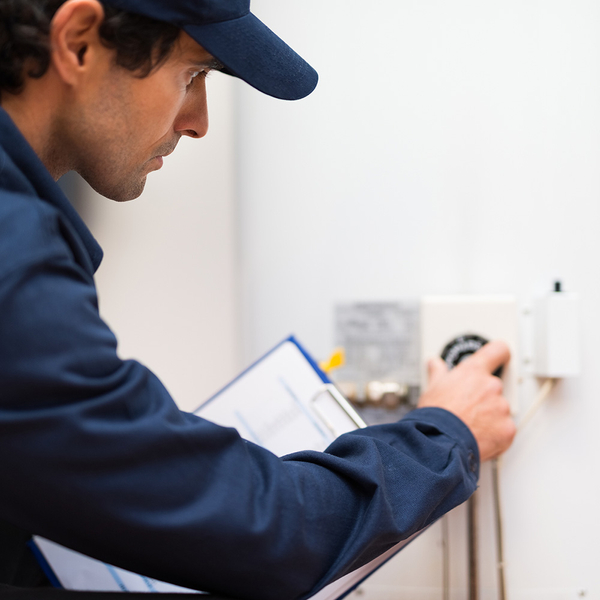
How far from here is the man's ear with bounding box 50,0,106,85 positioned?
48 centimetres

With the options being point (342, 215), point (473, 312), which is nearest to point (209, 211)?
point (342, 215)

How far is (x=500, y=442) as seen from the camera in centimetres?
70

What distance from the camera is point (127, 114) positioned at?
1.80ft

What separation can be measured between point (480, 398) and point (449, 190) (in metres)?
0.33

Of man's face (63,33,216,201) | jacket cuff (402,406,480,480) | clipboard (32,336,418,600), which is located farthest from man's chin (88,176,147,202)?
jacket cuff (402,406,480,480)

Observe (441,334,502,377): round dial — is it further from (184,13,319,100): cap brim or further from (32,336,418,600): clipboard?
(184,13,319,100): cap brim

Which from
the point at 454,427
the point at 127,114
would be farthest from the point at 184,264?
the point at 454,427

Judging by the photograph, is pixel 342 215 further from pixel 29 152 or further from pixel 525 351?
pixel 29 152

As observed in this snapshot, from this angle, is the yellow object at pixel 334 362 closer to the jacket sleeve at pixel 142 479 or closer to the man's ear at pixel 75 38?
the jacket sleeve at pixel 142 479

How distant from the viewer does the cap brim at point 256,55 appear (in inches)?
20.3

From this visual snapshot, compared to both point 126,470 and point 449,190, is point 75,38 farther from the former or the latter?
point 449,190

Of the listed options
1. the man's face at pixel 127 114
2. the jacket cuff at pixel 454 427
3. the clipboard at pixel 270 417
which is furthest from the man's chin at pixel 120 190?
the jacket cuff at pixel 454 427

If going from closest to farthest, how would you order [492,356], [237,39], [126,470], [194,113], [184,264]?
1. [126,470]
2. [237,39]
3. [194,113]
4. [492,356]
5. [184,264]

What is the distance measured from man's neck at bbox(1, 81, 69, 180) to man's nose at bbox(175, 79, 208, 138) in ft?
0.45
